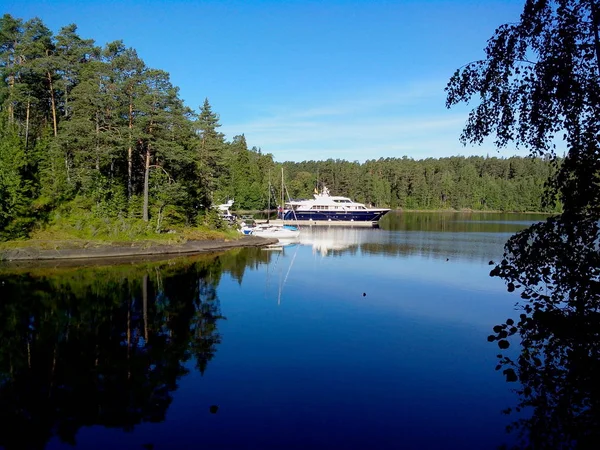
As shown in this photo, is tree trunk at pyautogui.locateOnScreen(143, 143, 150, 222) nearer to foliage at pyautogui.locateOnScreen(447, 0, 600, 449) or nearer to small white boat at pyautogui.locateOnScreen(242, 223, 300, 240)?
small white boat at pyautogui.locateOnScreen(242, 223, 300, 240)

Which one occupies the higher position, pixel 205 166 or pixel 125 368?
pixel 205 166

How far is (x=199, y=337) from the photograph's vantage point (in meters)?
18.0

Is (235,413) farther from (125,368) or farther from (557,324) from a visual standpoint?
(557,324)

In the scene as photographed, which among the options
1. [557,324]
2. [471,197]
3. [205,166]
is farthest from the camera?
[471,197]

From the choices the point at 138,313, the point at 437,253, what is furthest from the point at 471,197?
the point at 138,313

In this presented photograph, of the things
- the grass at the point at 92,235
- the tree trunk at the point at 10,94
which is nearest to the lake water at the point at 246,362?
the grass at the point at 92,235

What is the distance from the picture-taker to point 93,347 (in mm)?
16469

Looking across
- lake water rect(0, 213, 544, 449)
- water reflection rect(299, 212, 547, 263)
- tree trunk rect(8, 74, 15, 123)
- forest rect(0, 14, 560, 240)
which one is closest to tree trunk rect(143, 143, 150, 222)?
forest rect(0, 14, 560, 240)

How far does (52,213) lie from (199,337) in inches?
1074

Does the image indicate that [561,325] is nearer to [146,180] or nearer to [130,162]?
[146,180]

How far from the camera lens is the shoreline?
34.0 meters

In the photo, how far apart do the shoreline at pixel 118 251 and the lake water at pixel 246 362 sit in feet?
12.9

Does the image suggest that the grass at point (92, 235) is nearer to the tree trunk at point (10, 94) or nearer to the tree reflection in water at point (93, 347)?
the tree reflection in water at point (93, 347)

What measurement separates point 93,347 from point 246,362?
5.49 m
